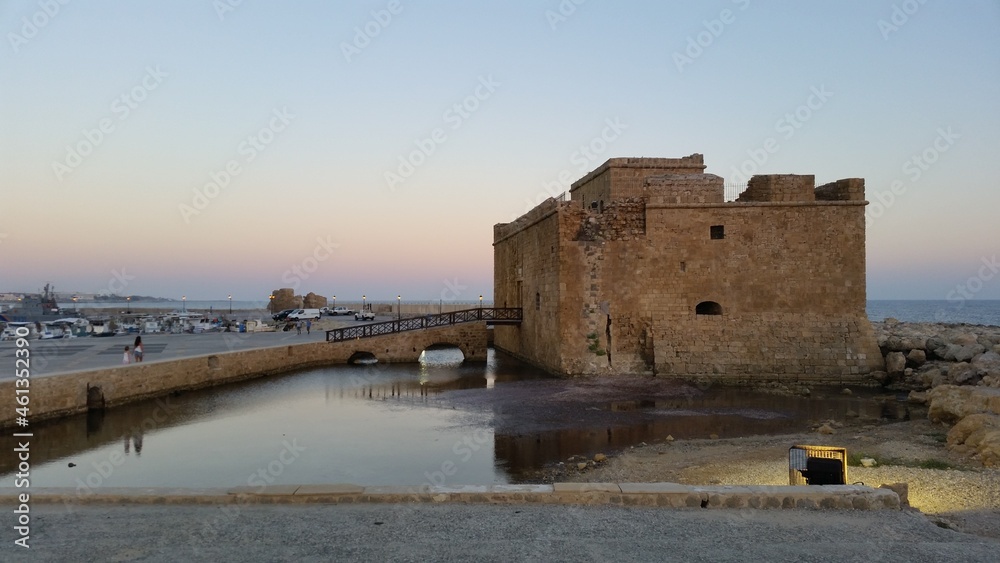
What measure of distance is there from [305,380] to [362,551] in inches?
594

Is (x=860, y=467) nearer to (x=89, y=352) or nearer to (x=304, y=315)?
(x=89, y=352)

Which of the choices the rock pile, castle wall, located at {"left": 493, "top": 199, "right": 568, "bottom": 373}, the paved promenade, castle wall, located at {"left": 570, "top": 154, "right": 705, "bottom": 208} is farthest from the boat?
the rock pile

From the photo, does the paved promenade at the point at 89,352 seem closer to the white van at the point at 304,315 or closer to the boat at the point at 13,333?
the boat at the point at 13,333

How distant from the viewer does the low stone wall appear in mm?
12328

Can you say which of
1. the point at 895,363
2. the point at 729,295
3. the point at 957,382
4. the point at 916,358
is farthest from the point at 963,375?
the point at 729,295

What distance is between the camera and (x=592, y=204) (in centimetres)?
2098

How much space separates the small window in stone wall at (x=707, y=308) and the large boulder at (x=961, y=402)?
20.9 ft

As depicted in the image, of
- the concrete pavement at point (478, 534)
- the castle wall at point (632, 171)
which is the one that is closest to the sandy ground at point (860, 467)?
the concrete pavement at point (478, 534)

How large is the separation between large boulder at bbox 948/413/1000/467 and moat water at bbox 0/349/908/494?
2.57 meters

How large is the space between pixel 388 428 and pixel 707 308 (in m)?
10.3

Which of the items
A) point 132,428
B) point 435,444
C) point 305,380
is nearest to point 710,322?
point 435,444

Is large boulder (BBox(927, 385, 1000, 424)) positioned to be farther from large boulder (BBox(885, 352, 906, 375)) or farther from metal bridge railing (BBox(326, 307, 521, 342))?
metal bridge railing (BBox(326, 307, 521, 342))

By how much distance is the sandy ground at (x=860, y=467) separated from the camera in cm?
650

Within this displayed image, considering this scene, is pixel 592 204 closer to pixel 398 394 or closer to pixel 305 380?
pixel 398 394
